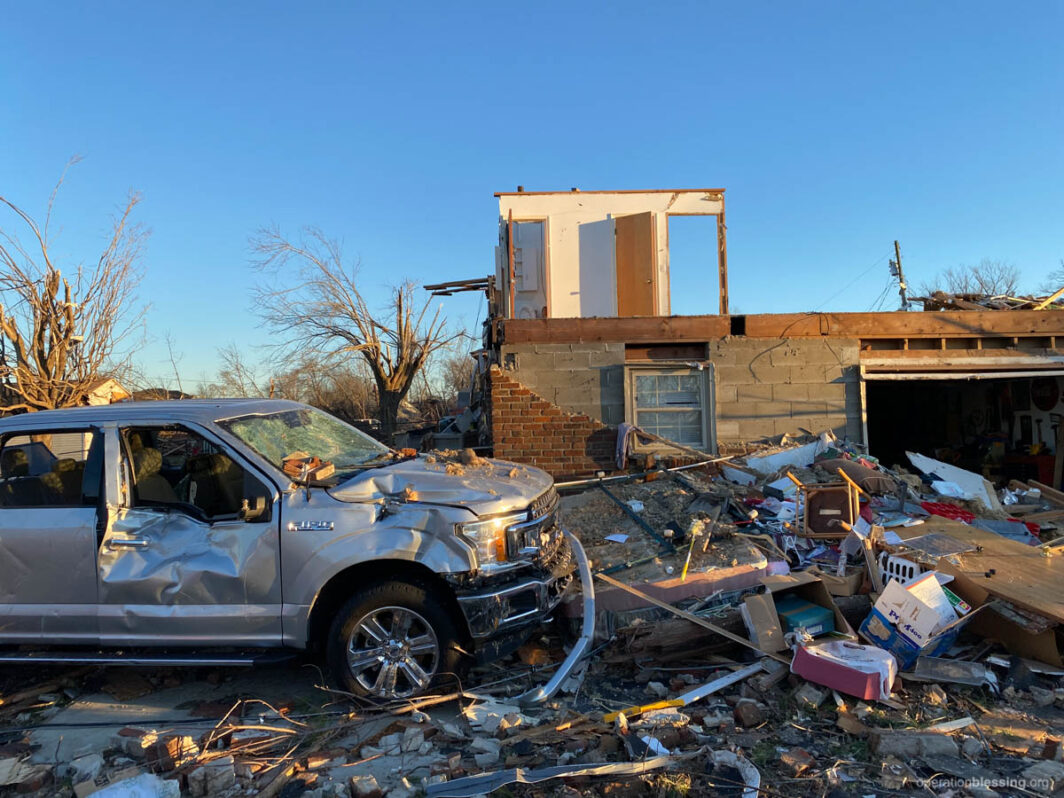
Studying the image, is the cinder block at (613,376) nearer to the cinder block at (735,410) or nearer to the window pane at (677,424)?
the window pane at (677,424)

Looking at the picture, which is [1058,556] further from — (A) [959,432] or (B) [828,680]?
(A) [959,432]

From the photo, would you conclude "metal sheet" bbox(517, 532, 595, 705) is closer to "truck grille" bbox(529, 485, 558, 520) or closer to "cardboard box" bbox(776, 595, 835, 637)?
"truck grille" bbox(529, 485, 558, 520)

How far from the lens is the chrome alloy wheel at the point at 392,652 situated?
3.91 meters

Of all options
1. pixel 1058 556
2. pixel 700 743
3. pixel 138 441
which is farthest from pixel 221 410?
pixel 1058 556

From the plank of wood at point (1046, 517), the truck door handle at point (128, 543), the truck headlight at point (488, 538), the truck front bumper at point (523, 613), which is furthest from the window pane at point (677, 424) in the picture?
the truck door handle at point (128, 543)

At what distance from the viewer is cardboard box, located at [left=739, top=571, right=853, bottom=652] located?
4.30 metres

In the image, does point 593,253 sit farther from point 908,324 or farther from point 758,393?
point 908,324

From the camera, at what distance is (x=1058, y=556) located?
5.58 meters

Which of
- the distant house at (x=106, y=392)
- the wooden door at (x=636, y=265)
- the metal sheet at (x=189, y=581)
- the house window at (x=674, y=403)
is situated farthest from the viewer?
the wooden door at (x=636, y=265)

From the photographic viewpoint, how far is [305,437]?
15.9 feet

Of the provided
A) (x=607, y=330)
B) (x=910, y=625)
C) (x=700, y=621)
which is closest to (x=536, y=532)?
(x=700, y=621)

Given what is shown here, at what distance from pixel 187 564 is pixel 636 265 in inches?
458

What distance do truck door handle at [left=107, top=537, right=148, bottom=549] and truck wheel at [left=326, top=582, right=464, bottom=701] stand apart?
1324mm

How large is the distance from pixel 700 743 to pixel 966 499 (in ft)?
19.2
